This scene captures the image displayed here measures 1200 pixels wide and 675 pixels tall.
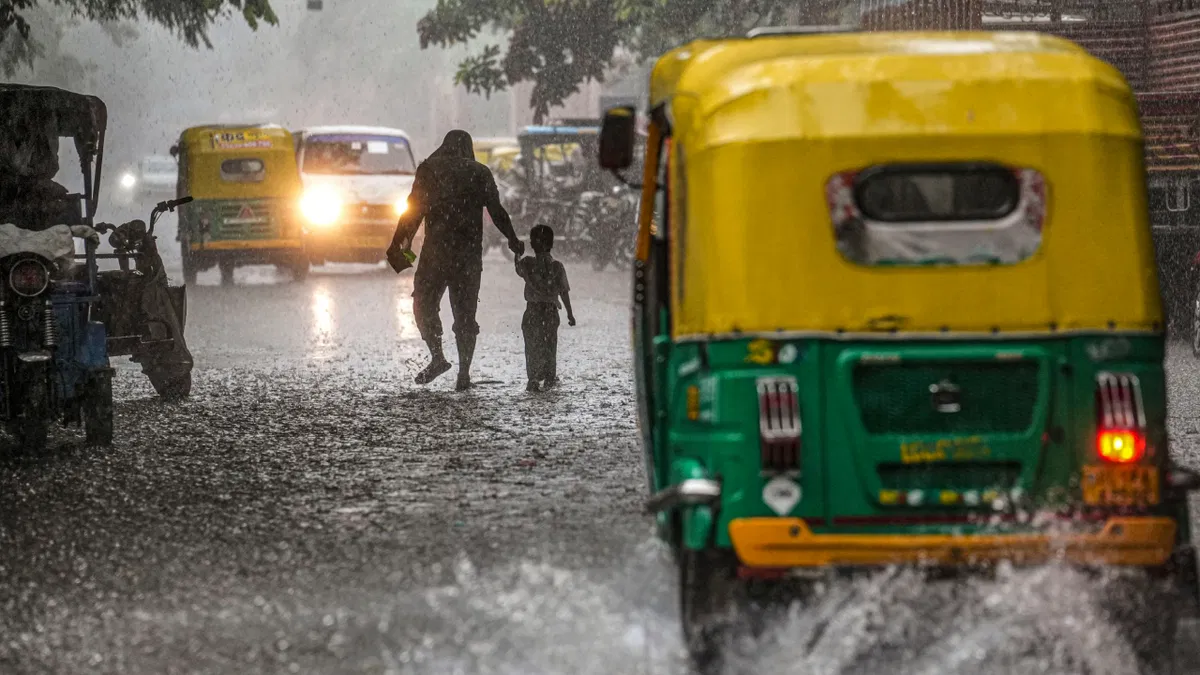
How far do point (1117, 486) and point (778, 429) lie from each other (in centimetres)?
95

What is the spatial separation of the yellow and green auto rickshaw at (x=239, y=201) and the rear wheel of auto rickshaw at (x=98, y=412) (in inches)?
643

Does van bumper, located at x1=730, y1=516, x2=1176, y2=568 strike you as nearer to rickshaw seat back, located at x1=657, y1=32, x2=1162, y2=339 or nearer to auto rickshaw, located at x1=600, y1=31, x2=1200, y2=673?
auto rickshaw, located at x1=600, y1=31, x2=1200, y2=673

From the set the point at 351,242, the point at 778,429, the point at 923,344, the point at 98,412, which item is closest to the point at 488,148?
the point at 351,242

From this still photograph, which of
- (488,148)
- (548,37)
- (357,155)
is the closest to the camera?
(357,155)

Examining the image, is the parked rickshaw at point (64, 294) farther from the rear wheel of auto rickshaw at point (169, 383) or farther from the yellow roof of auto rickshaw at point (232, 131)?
the yellow roof of auto rickshaw at point (232, 131)

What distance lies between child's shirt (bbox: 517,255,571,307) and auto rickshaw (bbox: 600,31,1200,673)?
7.17 metres

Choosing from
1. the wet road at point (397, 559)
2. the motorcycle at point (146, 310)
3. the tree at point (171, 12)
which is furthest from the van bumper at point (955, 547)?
the tree at point (171, 12)

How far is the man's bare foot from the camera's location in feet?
41.5

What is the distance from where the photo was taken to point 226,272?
87.9 ft

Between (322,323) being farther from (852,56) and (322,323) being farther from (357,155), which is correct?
(852,56)

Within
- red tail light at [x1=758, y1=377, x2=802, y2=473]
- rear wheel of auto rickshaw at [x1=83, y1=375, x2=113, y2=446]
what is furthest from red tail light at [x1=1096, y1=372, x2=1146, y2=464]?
rear wheel of auto rickshaw at [x1=83, y1=375, x2=113, y2=446]

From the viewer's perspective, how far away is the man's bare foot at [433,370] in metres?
12.6

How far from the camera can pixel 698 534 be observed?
5129mm

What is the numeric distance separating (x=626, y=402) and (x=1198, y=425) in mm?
3542
